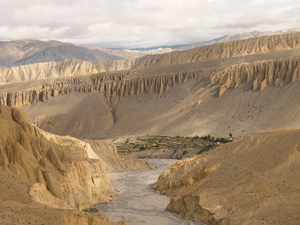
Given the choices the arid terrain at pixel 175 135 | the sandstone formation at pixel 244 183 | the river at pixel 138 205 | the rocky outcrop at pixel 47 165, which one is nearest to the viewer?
the sandstone formation at pixel 244 183

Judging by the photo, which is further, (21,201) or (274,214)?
(274,214)

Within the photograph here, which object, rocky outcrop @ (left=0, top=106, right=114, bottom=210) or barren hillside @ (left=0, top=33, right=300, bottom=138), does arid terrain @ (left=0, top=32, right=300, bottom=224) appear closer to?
rocky outcrop @ (left=0, top=106, right=114, bottom=210)

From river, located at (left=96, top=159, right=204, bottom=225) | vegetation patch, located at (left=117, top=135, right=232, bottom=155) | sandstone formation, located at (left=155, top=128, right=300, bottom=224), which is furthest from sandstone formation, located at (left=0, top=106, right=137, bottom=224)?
vegetation patch, located at (left=117, top=135, right=232, bottom=155)

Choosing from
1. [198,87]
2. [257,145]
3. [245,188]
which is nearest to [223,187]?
[245,188]

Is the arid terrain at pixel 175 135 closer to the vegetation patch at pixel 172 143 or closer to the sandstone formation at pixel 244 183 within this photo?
the sandstone formation at pixel 244 183

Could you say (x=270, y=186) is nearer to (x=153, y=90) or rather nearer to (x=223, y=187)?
(x=223, y=187)

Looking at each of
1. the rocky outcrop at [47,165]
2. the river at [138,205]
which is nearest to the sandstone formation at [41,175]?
the rocky outcrop at [47,165]

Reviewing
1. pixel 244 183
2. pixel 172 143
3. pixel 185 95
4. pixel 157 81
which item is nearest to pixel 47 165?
pixel 244 183
